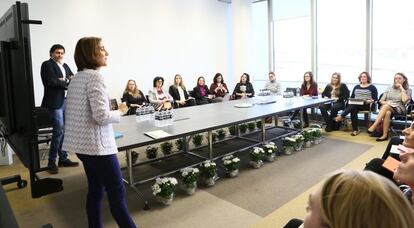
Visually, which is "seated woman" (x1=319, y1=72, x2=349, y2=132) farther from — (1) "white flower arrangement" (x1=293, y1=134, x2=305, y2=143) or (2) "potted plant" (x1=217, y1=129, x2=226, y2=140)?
(2) "potted plant" (x1=217, y1=129, x2=226, y2=140)

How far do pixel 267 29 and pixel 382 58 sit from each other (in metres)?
2.89

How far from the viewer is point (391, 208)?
26.4 inches

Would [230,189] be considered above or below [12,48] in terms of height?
below

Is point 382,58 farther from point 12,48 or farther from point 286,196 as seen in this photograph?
point 12,48

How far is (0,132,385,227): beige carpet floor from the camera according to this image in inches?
112

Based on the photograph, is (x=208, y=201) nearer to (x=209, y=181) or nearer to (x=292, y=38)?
(x=209, y=181)

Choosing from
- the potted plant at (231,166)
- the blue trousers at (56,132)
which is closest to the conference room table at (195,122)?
the potted plant at (231,166)

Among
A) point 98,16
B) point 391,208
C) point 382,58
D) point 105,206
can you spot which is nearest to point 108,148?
point 105,206

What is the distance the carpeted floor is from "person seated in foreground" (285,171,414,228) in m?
2.10

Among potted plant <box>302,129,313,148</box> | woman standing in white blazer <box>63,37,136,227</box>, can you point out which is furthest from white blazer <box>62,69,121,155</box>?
potted plant <box>302,129,313,148</box>

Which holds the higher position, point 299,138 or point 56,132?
point 56,132

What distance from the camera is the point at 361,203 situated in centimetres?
68

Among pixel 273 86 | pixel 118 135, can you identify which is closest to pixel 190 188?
pixel 118 135

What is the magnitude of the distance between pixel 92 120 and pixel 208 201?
1.57 metres
